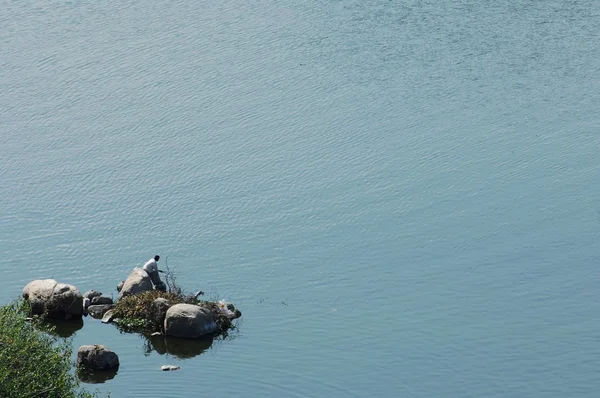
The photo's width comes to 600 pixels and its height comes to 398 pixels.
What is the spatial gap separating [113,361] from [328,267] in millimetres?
14096

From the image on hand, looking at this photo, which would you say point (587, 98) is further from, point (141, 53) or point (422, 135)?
point (141, 53)

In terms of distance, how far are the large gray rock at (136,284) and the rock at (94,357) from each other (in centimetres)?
513

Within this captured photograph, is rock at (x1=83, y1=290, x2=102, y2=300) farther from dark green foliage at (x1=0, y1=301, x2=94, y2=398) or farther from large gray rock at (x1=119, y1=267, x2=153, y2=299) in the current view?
dark green foliage at (x1=0, y1=301, x2=94, y2=398)

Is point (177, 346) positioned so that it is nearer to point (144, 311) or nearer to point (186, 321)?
point (186, 321)

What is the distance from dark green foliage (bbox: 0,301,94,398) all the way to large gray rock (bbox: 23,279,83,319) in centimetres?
1149

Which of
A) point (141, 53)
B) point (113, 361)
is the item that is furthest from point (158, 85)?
point (113, 361)

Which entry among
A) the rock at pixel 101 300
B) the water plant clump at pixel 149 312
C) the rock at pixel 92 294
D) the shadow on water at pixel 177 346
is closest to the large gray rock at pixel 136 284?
the water plant clump at pixel 149 312

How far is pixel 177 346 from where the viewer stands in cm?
5316

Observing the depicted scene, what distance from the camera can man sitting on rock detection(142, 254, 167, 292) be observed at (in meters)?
56.5

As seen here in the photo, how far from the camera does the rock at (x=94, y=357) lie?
164ft

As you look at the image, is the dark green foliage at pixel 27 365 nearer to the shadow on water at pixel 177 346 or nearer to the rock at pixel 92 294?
the shadow on water at pixel 177 346

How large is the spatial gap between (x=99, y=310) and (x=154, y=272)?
3.30 meters

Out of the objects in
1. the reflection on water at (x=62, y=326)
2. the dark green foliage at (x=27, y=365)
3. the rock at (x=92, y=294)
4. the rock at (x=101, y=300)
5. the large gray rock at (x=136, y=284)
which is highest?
the large gray rock at (x=136, y=284)

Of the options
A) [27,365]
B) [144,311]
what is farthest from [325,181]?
[27,365]
